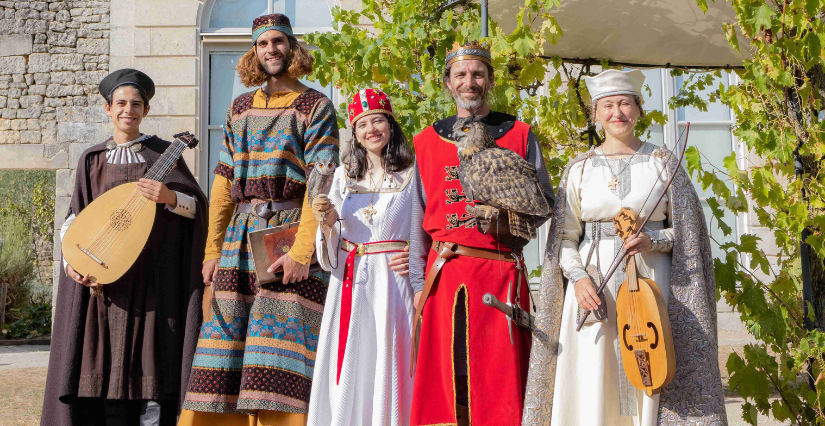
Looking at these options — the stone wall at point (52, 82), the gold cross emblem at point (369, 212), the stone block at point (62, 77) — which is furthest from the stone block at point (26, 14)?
the gold cross emblem at point (369, 212)

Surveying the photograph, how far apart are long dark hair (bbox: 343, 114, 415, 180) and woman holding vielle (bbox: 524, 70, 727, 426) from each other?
27.9 inches

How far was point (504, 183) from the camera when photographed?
2.68 m

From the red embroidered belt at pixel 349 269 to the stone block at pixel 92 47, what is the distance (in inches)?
269

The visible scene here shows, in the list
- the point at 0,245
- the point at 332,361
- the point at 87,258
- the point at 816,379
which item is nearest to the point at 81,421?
the point at 87,258

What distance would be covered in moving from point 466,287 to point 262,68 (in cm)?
A: 143

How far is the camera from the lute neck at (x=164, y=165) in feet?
12.0

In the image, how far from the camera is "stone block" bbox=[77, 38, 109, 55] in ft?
28.9

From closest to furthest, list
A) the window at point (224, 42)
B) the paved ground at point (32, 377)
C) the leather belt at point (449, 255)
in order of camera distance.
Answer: the leather belt at point (449, 255)
the paved ground at point (32, 377)
the window at point (224, 42)

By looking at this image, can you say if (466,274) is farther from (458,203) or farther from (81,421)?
→ (81,421)

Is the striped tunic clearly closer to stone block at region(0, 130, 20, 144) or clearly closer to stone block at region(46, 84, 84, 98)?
stone block at region(46, 84, 84, 98)

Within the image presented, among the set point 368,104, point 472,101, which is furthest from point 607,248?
point 368,104

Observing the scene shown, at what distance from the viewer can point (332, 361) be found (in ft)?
10.1

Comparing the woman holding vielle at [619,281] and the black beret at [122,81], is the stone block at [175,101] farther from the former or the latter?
the woman holding vielle at [619,281]

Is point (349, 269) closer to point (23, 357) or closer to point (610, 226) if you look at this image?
point (610, 226)
